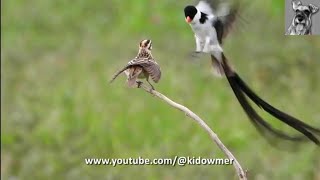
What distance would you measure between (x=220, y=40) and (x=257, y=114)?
0.15 m

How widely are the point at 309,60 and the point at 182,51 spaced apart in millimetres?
516

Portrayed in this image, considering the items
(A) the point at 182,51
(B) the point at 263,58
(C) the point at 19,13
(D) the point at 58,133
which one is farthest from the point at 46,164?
(C) the point at 19,13

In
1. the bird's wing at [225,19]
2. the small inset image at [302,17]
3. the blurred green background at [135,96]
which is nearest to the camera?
the bird's wing at [225,19]

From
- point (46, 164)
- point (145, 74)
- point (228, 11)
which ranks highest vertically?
point (228, 11)

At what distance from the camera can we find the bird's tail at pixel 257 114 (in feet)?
5.01

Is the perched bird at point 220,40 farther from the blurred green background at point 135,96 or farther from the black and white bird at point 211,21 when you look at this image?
the blurred green background at point 135,96

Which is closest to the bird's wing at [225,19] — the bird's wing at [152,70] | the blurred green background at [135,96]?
the bird's wing at [152,70]

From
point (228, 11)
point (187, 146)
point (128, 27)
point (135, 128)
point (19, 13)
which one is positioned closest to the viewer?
point (228, 11)

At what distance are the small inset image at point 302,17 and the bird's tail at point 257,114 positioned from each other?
37cm

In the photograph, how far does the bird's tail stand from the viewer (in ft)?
5.01

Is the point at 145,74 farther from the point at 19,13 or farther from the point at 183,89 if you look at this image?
the point at 19,13

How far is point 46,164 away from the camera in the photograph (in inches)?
121

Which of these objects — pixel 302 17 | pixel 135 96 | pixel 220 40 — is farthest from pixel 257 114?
pixel 135 96

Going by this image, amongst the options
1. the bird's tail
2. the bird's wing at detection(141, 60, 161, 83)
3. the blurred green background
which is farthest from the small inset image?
the blurred green background
